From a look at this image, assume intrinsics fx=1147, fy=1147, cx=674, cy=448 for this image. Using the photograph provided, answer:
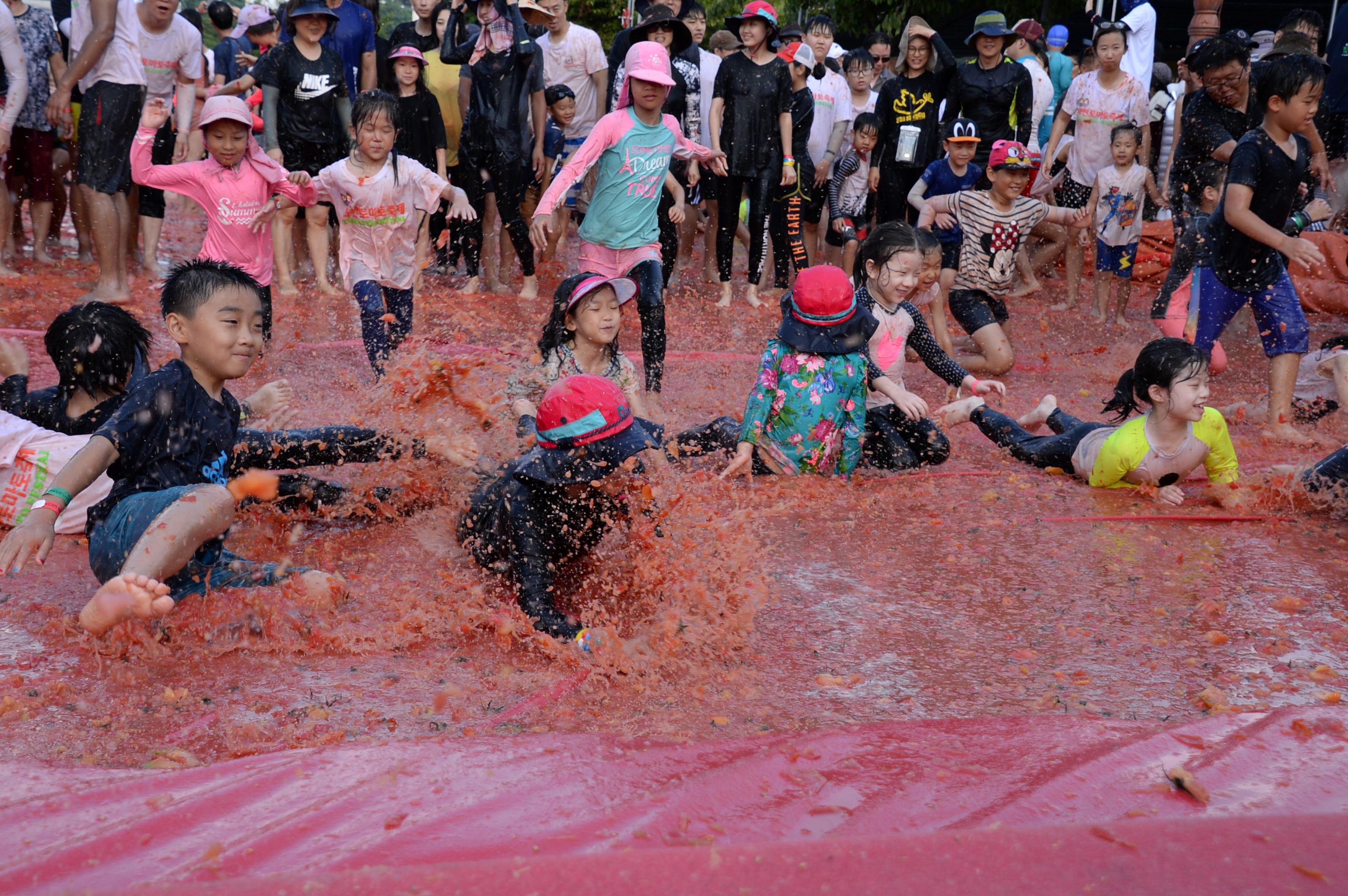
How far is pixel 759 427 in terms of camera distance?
5.25 meters

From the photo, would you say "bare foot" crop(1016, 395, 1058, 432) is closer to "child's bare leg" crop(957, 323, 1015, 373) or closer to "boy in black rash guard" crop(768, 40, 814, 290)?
"child's bare leg" crop(957, 323, 1015, 373)

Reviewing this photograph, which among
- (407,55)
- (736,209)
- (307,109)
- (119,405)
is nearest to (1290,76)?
(736,209)

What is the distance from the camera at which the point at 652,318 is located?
636 cm

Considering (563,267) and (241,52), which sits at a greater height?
(241,52)

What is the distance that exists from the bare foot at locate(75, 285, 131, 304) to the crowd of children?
21 millimetres

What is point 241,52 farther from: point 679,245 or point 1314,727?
point 1314,727

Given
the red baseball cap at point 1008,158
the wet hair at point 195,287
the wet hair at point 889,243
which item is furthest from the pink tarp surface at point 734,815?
the red baseball cap at point 1008,158

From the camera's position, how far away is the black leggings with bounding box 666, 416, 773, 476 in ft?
17.6

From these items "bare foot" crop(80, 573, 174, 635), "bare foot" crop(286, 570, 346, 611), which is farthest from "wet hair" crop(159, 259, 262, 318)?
"bare foot" crop(80, 573, 174, 635)

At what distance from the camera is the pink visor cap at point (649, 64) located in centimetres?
642

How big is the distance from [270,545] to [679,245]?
6322 millimetres

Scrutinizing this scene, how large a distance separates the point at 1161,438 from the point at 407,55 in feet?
20.1

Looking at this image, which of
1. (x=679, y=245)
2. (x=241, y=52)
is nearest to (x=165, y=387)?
(x=679, y=245)

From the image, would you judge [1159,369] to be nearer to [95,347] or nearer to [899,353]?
[899,353]
